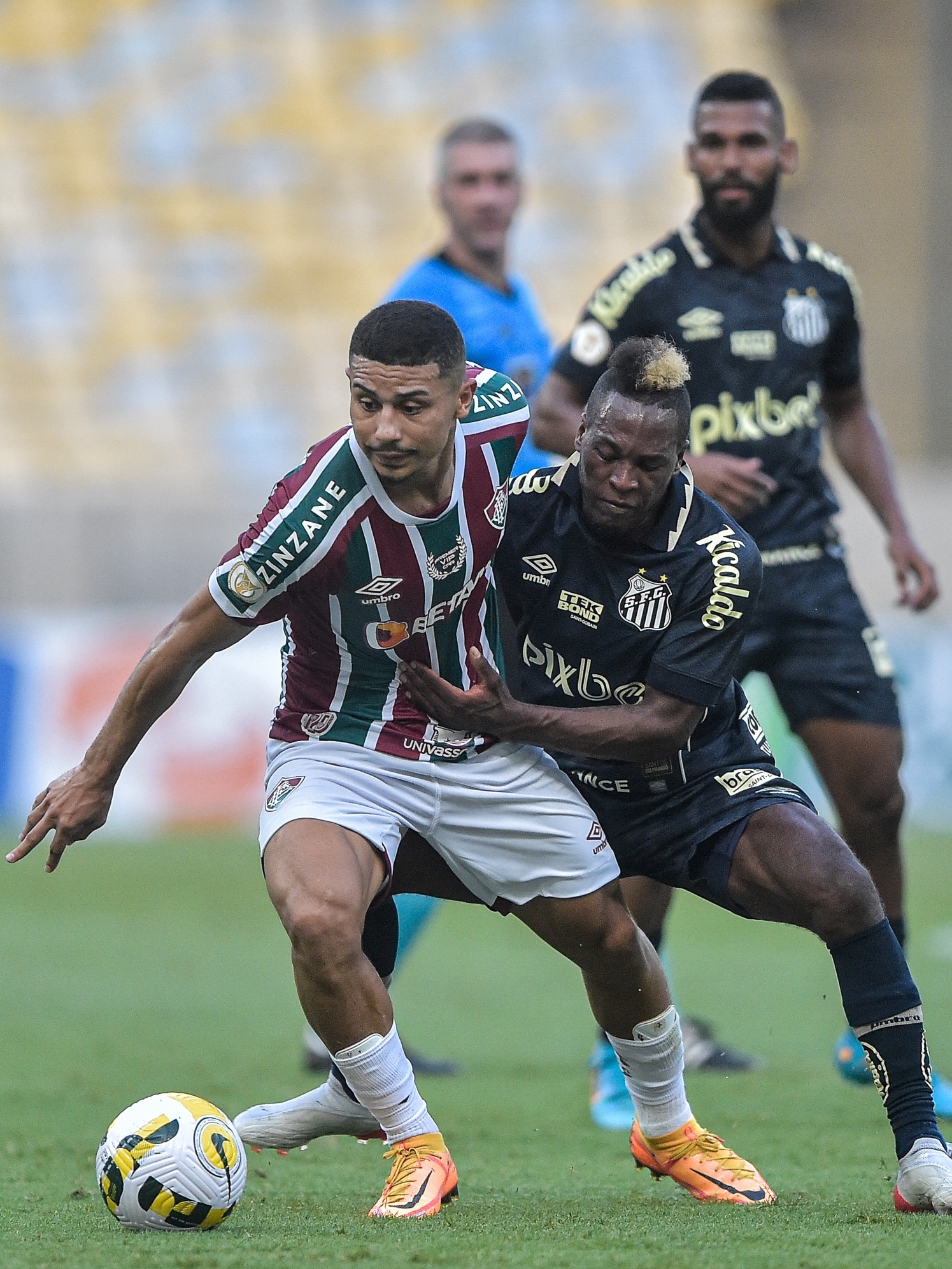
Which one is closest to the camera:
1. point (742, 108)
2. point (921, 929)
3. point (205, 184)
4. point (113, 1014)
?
point (742, 108)

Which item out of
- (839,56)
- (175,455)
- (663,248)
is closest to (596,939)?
(663,248)

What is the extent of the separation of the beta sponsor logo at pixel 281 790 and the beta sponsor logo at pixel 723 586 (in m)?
0.99

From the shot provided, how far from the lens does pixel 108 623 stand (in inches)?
549

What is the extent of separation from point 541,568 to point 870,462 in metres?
1.88

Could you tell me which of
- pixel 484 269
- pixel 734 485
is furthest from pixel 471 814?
pixel 484 269

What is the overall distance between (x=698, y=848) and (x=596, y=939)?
316mm

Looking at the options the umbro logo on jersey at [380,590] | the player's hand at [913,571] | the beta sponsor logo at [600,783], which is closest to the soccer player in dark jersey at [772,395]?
the player's hand at [913,571]

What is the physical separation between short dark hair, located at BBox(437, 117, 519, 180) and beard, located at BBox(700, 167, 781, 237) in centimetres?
147

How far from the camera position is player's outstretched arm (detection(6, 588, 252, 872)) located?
4.26m

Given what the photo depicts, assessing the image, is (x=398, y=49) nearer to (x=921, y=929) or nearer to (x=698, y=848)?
(x=921, y=929)

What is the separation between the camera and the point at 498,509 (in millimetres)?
4484

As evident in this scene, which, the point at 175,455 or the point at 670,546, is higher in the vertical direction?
the point at 670,546

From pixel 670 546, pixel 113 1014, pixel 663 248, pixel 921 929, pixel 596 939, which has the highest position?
pixel 663 248

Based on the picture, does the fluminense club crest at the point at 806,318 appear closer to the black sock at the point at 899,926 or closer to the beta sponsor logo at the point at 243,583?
the black sock at the point at 899,926
